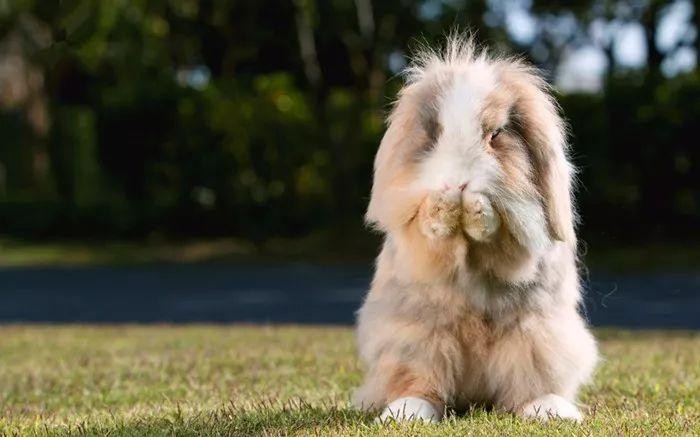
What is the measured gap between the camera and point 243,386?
650 cm

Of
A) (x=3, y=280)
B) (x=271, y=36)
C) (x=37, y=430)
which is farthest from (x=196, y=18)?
(x=37, y=430)

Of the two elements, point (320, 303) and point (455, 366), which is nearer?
point (455, 366)

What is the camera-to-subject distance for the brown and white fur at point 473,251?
4285 millimetres

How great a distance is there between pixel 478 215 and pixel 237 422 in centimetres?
145

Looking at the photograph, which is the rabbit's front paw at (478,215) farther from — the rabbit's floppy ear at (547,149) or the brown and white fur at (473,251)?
the rabbit's floppy ear at (547,149)

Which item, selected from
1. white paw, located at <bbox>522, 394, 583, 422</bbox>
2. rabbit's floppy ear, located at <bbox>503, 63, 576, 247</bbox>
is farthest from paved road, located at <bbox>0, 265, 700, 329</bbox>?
rabbit's floppy ear, located at <bbox>503, 63, 576, 247</bbox>

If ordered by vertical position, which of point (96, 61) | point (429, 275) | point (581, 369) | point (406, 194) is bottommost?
point (581, 369)

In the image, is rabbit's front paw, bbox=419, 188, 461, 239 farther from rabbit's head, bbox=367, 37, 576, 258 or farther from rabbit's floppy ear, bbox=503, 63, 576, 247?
rabbit's floppy ear, bbox=503, 63, 576, 247

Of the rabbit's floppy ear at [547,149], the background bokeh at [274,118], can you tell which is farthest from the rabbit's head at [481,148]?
the background bokeh at [274,118]

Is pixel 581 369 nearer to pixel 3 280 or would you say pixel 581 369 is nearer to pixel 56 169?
pixel 3 280

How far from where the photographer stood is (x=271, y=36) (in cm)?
2339

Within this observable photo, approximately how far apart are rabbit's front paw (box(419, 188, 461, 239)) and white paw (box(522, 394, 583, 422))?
37.6 inches

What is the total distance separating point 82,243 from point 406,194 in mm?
18154

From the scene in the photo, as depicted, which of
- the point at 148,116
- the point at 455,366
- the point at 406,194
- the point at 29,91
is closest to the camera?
the point at 406,194
